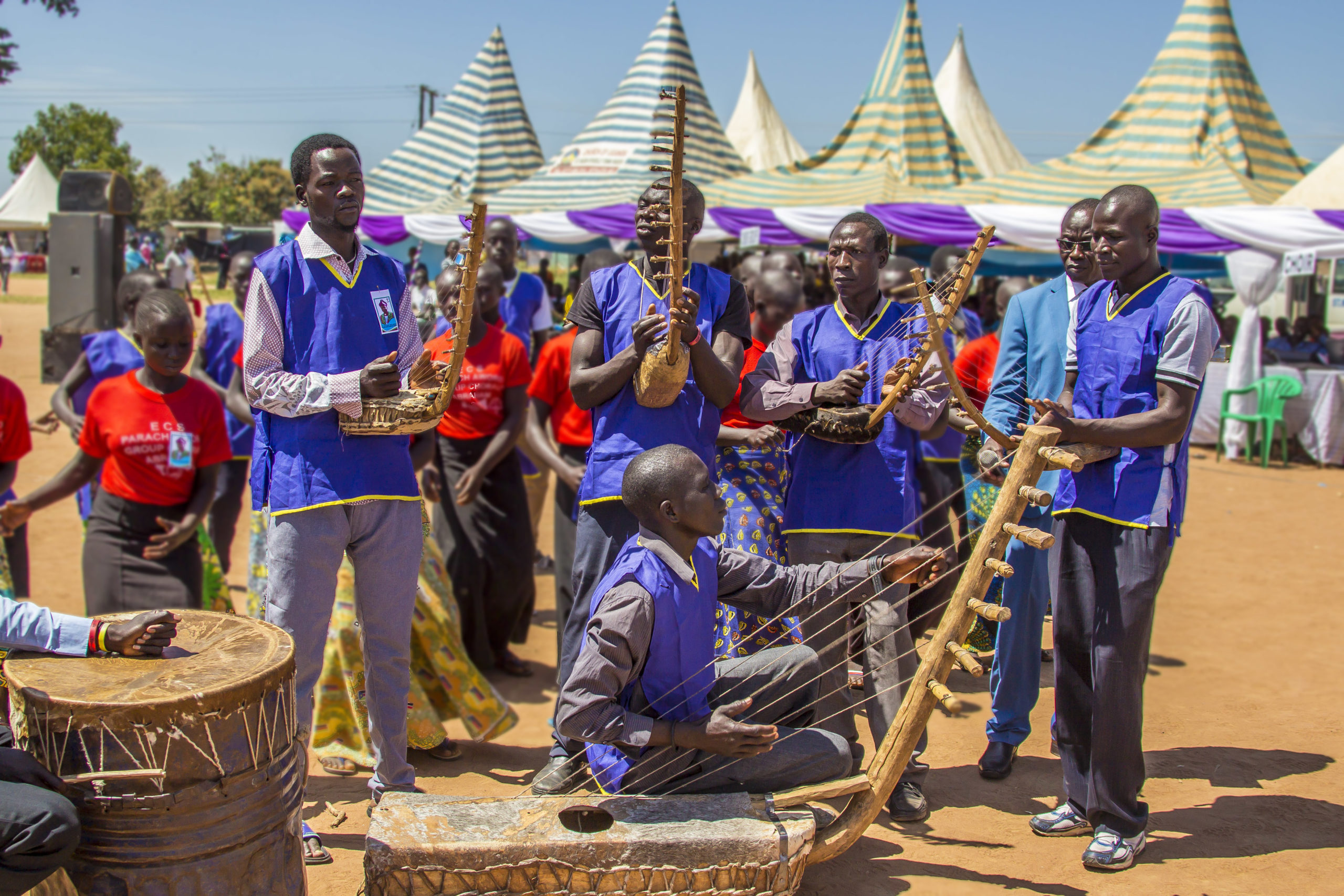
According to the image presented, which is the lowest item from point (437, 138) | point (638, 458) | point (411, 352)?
point (638, 458)

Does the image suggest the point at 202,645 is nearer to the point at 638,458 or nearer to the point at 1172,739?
the point at 638,458

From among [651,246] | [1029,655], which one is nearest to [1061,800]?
[1029,655]

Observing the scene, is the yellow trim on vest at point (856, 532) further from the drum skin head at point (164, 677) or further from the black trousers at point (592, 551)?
the drum skin head at point (164, 677)

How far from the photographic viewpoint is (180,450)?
455 centimetres

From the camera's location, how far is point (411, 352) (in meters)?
3.72

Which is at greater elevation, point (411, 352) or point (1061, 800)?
point (411, 352)

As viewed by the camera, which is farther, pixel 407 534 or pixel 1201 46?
pixel 1201 46

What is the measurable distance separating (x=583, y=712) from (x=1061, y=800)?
2.38m

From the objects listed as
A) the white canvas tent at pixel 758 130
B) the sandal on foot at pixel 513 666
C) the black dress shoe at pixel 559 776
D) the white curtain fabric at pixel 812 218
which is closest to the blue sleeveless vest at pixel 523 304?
the sandal on foot at pixel 513 666

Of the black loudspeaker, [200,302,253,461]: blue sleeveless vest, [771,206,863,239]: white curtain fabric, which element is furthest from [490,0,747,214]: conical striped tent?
[200,302,253,461]: blue sleeveless vest

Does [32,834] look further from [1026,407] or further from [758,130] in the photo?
[758,130]

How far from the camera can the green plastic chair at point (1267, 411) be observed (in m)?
12.5

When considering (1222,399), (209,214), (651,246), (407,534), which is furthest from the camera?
(209,214)

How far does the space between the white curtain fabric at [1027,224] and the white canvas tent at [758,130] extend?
61.2ft
